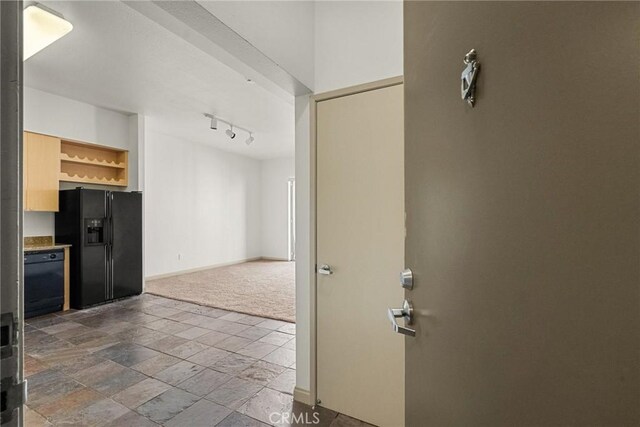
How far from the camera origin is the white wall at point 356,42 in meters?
1.62

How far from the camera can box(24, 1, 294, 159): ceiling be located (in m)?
2.52

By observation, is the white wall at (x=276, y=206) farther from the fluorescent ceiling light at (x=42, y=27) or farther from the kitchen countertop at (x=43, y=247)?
the fluorescent ceiling light at (x=42, y=27)

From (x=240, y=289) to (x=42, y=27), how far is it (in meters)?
4.00

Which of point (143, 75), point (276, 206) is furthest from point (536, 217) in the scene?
point (276, 206)

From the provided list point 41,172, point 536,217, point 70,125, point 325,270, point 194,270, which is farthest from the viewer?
point 194,270

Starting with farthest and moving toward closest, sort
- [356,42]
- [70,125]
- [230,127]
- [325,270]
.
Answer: [230,127] < [70,125] < [325,270] < [356,42]

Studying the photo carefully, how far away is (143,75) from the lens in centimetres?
340

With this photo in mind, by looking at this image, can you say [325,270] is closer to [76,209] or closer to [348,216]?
[348,216]

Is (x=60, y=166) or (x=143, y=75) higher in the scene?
(x=143, y=75)

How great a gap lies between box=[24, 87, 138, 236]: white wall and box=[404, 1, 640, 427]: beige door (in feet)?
16.7

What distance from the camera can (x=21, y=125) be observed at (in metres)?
0.41

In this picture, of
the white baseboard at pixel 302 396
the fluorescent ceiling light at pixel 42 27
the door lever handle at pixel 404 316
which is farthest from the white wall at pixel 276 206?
the door lever handle at pixel 404 316

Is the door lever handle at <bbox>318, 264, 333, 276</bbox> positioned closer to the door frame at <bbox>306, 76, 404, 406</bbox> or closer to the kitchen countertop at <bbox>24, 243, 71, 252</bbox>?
the door frame at <bbox>306, 76, 404, 406</bbox>

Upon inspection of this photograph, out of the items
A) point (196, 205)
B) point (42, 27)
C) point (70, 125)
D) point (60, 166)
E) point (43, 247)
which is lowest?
point (43, 247)
